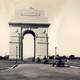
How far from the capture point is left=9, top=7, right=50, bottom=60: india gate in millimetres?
64938

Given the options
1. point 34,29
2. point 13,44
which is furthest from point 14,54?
point 34,29

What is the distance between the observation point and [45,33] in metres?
65.3

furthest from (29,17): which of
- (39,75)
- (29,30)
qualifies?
(39,75)

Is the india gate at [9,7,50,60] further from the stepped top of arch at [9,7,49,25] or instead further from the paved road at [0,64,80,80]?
the paved road at [0,64,80,80]

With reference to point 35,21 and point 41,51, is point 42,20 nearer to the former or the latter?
point 35,21

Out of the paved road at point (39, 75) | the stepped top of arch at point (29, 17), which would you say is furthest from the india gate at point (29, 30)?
the paved road at point (39, 75)

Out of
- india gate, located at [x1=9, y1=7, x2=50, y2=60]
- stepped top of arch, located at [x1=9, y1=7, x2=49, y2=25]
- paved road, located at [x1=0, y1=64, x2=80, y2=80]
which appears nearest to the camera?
paved road, located at [x1=0, y1=64, x2=80, y2=80]

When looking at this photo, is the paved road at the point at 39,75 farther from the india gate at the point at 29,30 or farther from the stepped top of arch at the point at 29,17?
the stepped top of arch at the point at 29,17

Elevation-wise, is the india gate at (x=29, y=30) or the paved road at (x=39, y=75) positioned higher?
the india gate at (x=29, y=30)

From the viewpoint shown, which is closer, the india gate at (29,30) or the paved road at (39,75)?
the paved road at (39,75)

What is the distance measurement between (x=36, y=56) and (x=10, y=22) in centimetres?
876

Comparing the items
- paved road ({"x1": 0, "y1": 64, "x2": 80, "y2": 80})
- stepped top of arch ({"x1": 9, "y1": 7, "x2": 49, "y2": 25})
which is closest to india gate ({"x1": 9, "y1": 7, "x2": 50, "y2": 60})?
stepped top of arch ({"x1": 9, "y1": 7, "x2": 49, "y2": 25})

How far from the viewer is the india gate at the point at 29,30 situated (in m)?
64.9

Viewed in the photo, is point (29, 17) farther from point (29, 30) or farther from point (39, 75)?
point (39, 75)
